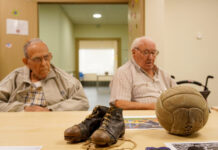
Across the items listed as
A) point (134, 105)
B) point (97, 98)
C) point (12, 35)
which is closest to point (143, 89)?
point (134, 105)

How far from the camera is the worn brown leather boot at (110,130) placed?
2.11 feet

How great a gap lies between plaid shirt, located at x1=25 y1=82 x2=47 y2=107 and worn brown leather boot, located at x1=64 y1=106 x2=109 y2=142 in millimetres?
1005

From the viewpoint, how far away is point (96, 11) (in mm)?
6824

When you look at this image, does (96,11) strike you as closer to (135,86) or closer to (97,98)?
(97,98)

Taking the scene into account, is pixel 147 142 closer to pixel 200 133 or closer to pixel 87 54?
pixel 200 133

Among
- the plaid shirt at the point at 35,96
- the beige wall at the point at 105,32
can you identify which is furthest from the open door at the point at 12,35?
the beige wall at the point at 105,32

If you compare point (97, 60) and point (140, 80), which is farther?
point (97, 60)

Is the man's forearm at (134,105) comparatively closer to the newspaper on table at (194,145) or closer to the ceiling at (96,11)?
the newspaper on table at (194,145)

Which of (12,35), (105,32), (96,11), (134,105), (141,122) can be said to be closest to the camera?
(141,122)

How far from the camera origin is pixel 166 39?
3.60 metres

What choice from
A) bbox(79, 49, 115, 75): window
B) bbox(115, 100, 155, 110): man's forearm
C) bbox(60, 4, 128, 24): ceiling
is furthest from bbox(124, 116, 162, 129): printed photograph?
bbox(79, 49, 115, 75): window

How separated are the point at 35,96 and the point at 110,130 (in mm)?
1167

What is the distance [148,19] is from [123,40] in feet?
21.1

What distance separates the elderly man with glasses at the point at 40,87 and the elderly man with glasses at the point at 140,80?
327 millimetres
